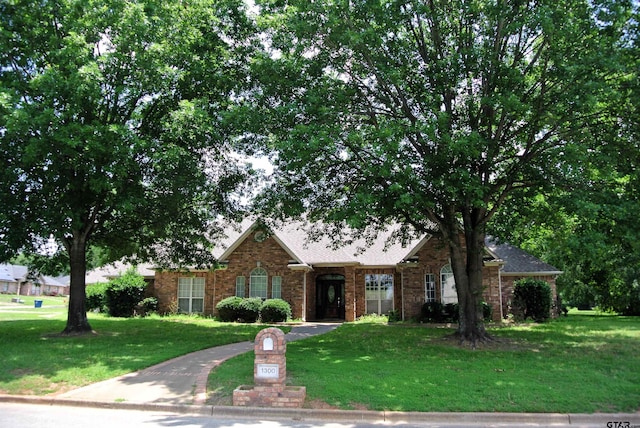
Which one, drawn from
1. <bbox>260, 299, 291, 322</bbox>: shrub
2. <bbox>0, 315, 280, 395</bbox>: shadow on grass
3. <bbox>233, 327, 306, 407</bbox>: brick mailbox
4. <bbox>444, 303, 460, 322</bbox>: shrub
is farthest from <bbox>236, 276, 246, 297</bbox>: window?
<bbox>233, 327, 306, 407</bbox>: brick mailbox

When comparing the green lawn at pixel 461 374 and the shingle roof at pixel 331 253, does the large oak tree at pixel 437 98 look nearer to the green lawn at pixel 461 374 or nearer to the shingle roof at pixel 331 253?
the green lawn at pixel 461 374

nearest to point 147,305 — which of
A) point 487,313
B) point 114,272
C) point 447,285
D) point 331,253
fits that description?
point 114,272

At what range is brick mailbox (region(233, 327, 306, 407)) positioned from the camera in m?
8.38

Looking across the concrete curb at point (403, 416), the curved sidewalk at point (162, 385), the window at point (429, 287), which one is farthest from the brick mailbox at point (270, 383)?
the window at point (429, 287)

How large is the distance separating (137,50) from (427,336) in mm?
13662

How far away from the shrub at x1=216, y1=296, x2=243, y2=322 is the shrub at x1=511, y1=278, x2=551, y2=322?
13.9 meters

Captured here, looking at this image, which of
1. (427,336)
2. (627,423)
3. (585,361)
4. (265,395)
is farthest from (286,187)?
(627,423)

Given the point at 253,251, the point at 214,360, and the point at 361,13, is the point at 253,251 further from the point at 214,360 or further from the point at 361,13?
the point at 361,13

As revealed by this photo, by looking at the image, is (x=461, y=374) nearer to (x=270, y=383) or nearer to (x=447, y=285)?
(x=270, y=383)

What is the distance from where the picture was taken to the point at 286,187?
16078 mm

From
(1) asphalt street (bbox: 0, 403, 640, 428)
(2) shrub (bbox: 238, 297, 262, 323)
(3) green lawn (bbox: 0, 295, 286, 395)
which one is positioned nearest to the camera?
(1) asphalt street (bbox: 0, 403, 640, 428)

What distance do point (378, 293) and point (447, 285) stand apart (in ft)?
12.2

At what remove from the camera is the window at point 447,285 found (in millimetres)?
24016

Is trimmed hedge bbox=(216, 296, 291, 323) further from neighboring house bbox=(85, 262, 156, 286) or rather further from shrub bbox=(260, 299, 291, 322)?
neighboring house bbox=(85, 262, 156, 286)
